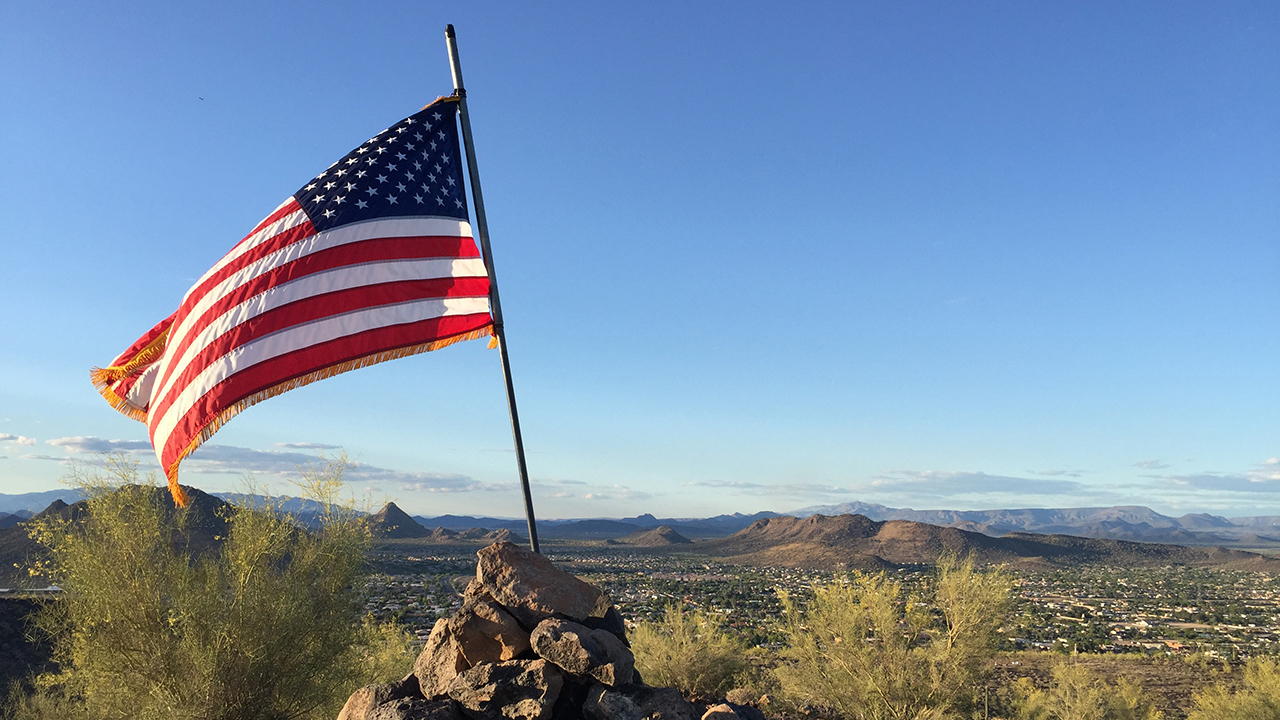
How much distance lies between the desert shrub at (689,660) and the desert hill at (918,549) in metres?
84.5

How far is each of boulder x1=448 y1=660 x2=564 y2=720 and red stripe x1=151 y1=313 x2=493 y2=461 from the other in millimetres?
Result: 4692

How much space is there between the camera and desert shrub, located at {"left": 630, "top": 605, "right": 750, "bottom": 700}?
2627 centimetres

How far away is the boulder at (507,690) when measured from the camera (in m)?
8.33

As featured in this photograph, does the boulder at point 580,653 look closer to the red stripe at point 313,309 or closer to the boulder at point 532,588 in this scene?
the boulder at point 532,588

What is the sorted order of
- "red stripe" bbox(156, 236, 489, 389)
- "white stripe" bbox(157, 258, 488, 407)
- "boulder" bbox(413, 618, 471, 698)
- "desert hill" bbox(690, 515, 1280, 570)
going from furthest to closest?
"desert hill" bbox(690, 515, 1280, 570) → "red stripe" bbox(156, 236, 489, 389) → "white stripe" bbox(157, 258, 488, 407) → "boulder" bbox(413, 618, 471, 698)

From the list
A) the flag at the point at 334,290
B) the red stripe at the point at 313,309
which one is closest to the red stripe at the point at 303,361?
the flag at the point at 334,290

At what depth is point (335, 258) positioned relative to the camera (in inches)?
419

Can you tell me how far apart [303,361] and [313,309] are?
814 mm

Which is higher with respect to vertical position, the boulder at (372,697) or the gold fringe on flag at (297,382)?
the gold fringe on flag at (297,382)

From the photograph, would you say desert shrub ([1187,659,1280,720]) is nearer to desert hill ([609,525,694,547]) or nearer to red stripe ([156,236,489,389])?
red stripe ([156,236,489,389])

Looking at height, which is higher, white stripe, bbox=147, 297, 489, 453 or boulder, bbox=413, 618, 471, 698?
white stripe, bbox=147, 297, 489, 453

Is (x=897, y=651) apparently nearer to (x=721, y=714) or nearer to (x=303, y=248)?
(x=721, y=714)

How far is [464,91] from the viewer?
10.2 metres

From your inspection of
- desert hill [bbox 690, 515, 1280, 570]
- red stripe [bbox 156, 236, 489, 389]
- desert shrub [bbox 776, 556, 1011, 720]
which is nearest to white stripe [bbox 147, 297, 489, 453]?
red stripe [bbox 156, 236, 489, 389]
